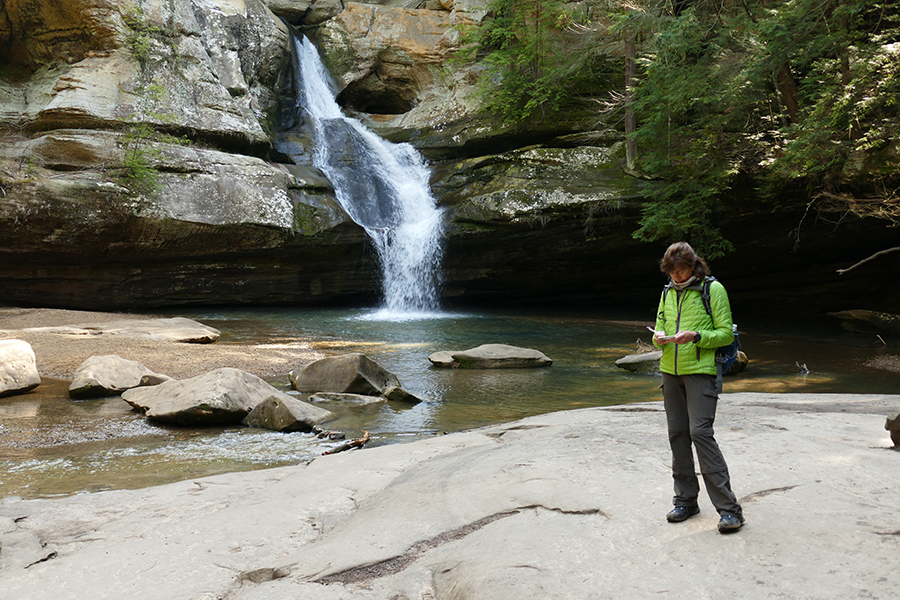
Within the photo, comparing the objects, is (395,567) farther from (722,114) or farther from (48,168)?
(48,168)

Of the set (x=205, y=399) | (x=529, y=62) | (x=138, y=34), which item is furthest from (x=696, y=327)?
(x=138, y=34)

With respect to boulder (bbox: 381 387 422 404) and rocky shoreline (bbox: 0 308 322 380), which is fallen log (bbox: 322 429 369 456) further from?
rocky shoreline (bbox: 0 308 322 380)

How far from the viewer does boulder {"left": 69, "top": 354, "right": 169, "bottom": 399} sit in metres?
7.46

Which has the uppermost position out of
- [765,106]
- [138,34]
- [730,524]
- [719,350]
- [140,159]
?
[138,34]

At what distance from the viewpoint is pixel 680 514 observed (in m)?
2.98

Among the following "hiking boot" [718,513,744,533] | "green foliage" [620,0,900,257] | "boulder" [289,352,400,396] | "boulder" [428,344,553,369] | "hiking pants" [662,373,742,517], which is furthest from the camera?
"green foliage" [620,0,900,257]

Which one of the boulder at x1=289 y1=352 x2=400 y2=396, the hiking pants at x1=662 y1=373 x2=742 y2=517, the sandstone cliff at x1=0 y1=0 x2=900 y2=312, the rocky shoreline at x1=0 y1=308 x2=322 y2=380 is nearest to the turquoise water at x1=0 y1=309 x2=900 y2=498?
the boulder at x1=289 y1=352 x2=400 y2=396

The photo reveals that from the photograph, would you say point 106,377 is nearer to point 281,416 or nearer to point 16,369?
point 16,369

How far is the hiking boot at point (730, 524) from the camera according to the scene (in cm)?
282

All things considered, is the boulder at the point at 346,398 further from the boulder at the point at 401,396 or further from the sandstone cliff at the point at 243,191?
the sandstone cliff at the point at 243,191

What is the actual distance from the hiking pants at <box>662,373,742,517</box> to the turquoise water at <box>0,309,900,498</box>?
3.49 meters

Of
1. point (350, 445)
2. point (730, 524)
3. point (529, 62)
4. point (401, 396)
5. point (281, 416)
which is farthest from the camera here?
point (529, 62)

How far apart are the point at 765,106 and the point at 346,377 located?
12253mm

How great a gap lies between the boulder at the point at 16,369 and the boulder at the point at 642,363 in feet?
28.3
